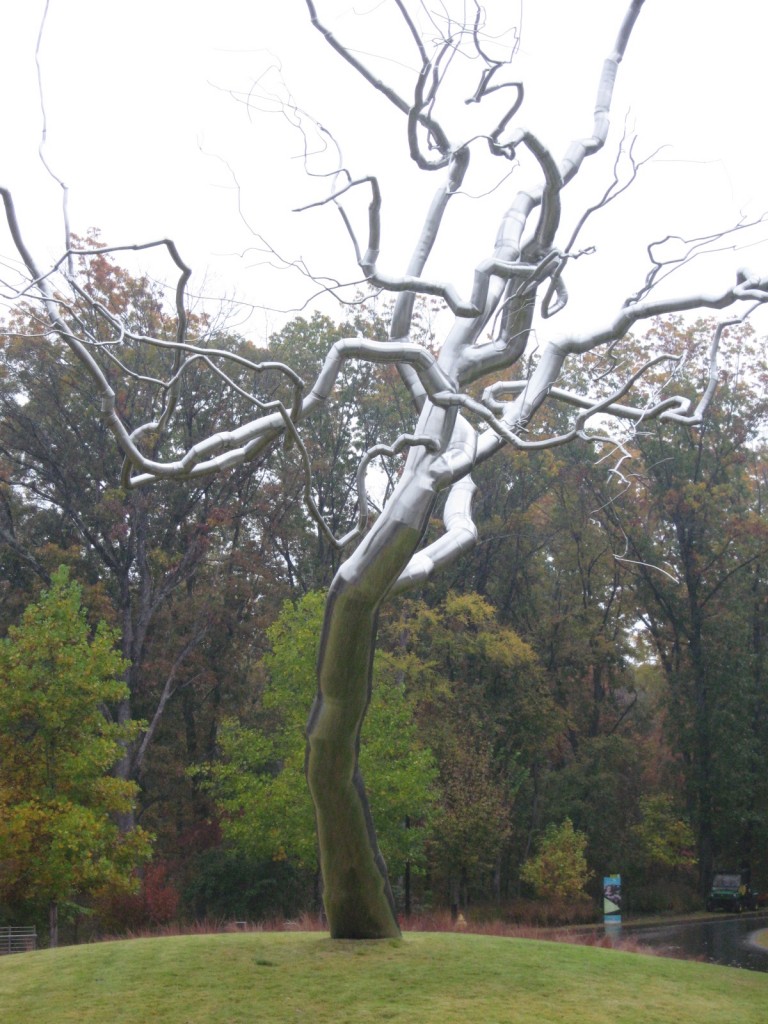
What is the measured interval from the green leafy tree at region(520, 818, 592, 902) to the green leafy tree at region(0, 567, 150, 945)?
14179 mm

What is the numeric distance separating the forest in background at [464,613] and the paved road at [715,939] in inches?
159

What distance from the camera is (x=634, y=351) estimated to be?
3372 cm

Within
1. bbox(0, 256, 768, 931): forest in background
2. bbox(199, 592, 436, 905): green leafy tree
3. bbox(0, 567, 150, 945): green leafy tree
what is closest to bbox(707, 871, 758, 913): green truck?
bbox(0, 256, 768, 931): forest in background

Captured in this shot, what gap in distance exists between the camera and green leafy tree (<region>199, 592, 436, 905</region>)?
851 inches

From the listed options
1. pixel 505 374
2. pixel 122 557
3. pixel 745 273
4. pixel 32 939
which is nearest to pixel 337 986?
pixel 745 273

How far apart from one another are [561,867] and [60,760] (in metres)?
16.3

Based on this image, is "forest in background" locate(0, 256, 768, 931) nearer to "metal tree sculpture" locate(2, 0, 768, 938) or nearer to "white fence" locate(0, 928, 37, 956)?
"white fence" locate(0, 928, 37, 956)

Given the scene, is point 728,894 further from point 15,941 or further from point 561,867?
point 15,941

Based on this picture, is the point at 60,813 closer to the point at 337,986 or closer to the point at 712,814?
the point at 337,986

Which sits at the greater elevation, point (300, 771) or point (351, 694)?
point (300, 771)

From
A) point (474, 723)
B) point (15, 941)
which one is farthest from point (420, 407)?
point (474, 723)

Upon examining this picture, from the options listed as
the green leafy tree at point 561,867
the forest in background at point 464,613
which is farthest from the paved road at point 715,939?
the forest in background at point 464,613

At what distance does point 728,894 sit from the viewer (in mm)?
33062

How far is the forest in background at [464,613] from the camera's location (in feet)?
94.2
